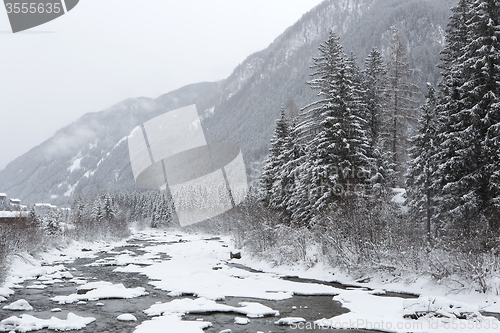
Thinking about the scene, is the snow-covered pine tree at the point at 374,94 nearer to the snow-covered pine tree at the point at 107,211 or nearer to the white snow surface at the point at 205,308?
the white snow surface at the point at 205,308

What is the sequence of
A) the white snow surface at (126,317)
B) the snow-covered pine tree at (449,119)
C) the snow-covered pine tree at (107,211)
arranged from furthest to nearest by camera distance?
the snow-covered pine tree at (107,211), the snow-covered pine tree at (449,119), the white snow surface at (126,317)

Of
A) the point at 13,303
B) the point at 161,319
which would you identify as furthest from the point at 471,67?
the point at 13,303

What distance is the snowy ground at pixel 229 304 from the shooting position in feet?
34.0

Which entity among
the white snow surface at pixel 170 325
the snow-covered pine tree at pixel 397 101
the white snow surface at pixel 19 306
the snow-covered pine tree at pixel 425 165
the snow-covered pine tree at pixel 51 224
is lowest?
the white snow surface at pixel 170 325

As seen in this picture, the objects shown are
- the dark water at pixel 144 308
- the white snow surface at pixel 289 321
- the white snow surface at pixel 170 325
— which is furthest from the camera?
the white snow surface at pixel 289 321

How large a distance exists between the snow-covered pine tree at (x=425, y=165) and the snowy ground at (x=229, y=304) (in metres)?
8.56

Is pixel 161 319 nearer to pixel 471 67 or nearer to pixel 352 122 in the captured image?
pixel 352 122

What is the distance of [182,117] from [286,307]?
9740mm

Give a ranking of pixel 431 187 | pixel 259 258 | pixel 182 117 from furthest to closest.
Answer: pixel 259 258 < pixel 431 187 < pixel 182 117

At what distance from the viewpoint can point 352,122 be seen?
23.8 metres

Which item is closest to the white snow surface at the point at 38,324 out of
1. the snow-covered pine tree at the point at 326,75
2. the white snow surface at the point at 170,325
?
the white snow surface at the point at 170,325

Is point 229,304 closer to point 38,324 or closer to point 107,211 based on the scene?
point 38,324

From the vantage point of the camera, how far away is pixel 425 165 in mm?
22938

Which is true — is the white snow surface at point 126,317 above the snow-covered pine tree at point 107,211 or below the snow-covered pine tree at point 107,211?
below
